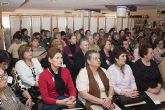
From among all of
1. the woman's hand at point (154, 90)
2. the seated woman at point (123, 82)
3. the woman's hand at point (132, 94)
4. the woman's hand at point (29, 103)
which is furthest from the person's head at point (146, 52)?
the woman's hand at point (29, 103)

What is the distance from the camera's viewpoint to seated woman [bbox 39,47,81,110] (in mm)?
3170

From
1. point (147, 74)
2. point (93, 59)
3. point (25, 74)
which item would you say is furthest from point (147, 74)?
point (25, 74)

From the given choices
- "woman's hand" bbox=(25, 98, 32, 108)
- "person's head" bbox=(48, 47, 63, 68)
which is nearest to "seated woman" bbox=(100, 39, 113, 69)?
"person's head" bbox=(48, 47, 63, 68)

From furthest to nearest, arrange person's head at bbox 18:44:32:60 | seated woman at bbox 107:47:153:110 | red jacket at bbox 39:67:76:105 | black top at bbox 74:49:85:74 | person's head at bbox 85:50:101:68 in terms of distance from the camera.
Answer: black top at bbox 74:49:85:74 < person's head at bbox 18:44:32:60 < seated woman at bbox 107:47:153:110 < person's head at bbox 85:50:101:68 < red jacket at bbox 39:67:76:105

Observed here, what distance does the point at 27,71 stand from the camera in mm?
3752

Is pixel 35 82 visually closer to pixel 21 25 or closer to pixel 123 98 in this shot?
pixel 123 98

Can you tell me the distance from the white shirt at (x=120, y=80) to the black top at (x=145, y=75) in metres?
0.14

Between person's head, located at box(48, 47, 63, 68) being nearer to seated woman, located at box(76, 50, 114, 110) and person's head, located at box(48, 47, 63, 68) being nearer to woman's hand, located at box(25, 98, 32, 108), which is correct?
seated woman, located at box(76, 50, 114, 110)

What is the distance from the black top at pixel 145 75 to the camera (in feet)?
12.6

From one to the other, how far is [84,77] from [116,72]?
1.99 ft

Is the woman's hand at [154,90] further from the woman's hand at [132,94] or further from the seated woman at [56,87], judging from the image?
the seated woman at [56,87]

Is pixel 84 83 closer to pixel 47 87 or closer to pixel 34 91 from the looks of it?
pixel 47 87

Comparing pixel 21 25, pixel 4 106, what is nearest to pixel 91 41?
pixel 4 106

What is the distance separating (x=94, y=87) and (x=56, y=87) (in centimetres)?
51
